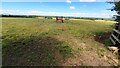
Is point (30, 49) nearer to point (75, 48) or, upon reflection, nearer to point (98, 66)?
point (75, 48)

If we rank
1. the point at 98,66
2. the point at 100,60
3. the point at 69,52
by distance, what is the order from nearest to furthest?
the point at 98,66 < the point at 100,60 < the point at 69,52

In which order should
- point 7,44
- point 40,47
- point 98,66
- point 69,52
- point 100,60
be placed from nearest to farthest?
point 98,66 < point 100,60 < point 69,52 < point 40,47 < point 7,44

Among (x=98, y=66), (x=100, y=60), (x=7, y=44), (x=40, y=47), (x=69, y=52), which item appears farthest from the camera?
(x=7, y=44)

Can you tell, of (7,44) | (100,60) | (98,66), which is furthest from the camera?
(7,44)

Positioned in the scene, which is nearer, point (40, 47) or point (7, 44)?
point (40, 47)

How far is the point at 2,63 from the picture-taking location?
31.5 ft

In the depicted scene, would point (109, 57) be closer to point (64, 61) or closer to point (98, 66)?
point (98, 66)

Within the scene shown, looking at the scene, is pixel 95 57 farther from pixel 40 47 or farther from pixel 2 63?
pixel 2 63

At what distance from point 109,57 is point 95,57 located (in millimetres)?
809

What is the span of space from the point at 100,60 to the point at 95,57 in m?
0.40

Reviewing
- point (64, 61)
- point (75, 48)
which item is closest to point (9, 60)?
point (64, 61)

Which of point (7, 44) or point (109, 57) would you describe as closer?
point (109, 57)

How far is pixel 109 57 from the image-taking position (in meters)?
10.9

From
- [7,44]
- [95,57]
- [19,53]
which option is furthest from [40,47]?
[95,57]
